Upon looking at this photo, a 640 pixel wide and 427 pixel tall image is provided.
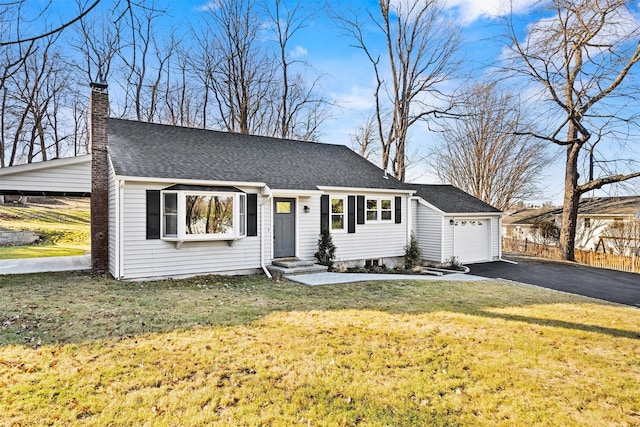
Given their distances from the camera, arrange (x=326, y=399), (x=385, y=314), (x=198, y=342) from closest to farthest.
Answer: (x=326, y=399), (x=198, y=342), (x=385, y=314)

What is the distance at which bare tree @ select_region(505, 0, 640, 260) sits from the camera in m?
11.3

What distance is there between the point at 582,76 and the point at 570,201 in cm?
683

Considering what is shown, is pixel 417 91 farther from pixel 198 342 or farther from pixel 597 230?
pixel 198 342

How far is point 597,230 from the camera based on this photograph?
23.0m

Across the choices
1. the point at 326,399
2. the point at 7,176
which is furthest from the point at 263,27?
the point at 326,399

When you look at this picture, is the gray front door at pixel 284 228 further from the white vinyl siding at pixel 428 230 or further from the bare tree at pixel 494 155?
the bare tree at pixel 494 155

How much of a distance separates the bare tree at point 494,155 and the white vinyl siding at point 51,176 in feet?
71.5

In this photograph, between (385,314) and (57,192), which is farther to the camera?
(57,192)

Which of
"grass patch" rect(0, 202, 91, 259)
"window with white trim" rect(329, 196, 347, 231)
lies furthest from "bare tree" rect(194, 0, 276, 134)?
"window with white trim" rect(329, 196, 347, 231)

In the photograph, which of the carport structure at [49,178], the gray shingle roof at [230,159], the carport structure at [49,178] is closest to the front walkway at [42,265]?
the carport structure at [49,178]

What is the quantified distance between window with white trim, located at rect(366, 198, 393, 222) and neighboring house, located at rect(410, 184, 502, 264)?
220cm

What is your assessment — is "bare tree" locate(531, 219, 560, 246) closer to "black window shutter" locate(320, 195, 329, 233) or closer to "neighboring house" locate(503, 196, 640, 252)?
"neighboring house" locate(503, 196, 640, 252)

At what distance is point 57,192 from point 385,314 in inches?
370

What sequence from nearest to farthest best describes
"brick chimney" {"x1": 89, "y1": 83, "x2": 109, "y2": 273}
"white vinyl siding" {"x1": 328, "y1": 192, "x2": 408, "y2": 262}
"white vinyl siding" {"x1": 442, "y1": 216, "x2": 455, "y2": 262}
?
"brick chimney" {"x1": 89, "y1": 83, "x2": 109, "y2": 273} < "white vinyl siding" {"x1": 328, "y1": 192, "x2": 408, "y2": 262} < "white vinyl siding" {"x1": 442, "y1": 216, "x2": 455, "y2": 262}
